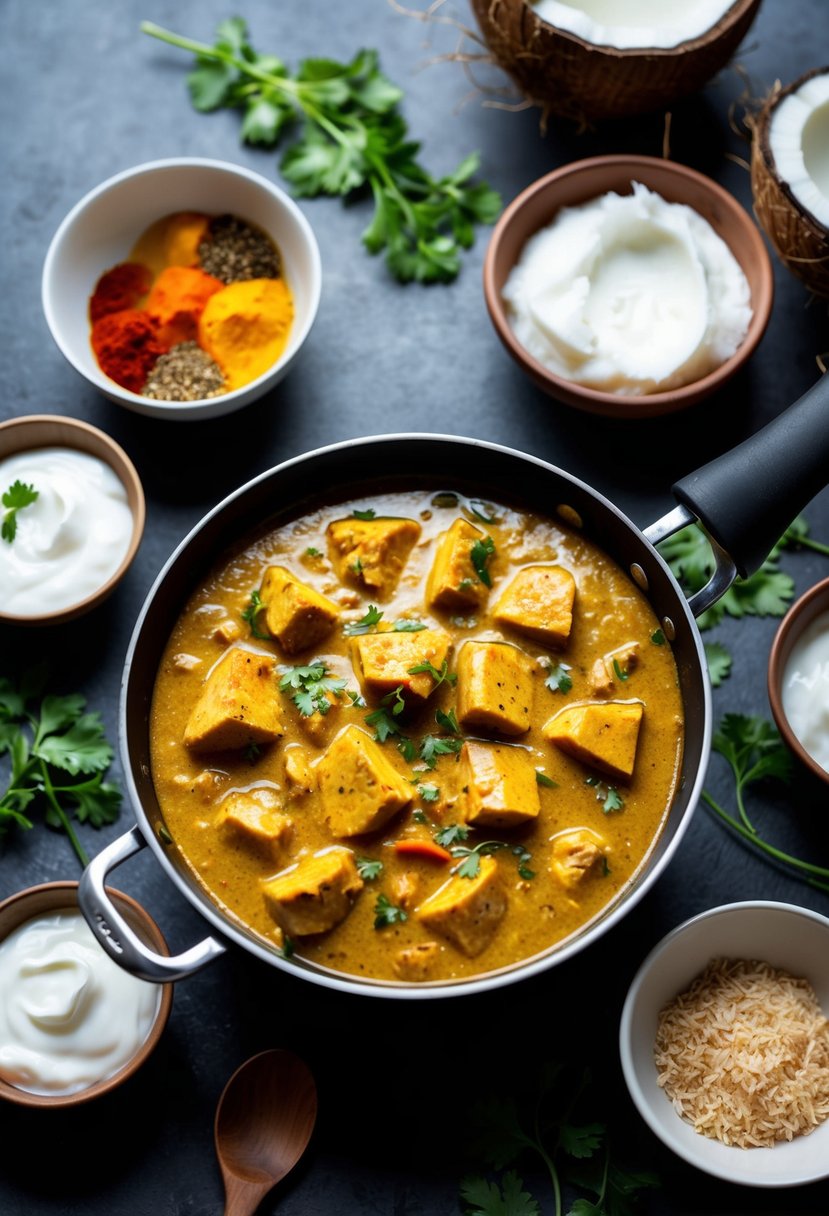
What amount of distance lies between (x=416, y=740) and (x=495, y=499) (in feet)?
2.80

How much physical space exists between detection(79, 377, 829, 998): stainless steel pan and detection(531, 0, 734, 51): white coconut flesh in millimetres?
1486

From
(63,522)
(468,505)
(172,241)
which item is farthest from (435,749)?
(172,241)

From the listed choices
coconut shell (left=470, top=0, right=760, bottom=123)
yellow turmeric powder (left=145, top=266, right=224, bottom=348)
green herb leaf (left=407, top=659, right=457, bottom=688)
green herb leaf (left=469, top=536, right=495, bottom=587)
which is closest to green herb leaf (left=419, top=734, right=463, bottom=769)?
green herb leaf (left=407, top=659, right=457, bottom=688)

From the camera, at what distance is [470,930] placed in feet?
11.1

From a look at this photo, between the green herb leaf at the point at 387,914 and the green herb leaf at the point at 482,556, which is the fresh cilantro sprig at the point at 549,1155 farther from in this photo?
the green herb leaf at the point at 482,556

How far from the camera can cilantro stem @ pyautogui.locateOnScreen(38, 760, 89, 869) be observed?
Result: 12.8 ft

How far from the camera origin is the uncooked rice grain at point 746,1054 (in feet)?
11.7

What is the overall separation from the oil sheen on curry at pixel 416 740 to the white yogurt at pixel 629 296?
0.69 meters

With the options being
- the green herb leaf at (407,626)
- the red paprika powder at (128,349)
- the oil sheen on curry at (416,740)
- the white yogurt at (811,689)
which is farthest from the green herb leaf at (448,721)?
the red paprika powder at (128,349)

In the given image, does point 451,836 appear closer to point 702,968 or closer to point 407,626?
point 407,626

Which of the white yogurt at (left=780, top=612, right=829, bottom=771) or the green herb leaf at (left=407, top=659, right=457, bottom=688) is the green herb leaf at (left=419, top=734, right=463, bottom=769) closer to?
the green herb leaf at (left=407, top=659, right=457, bottom=688)

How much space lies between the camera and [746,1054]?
3.60 m

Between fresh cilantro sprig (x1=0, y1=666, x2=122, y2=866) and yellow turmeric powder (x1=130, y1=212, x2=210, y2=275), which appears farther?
yellow turmeric powder (x1=130, y1=212, x2=210, y2=275)

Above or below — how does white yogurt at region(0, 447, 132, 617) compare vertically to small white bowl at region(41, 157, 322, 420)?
below
